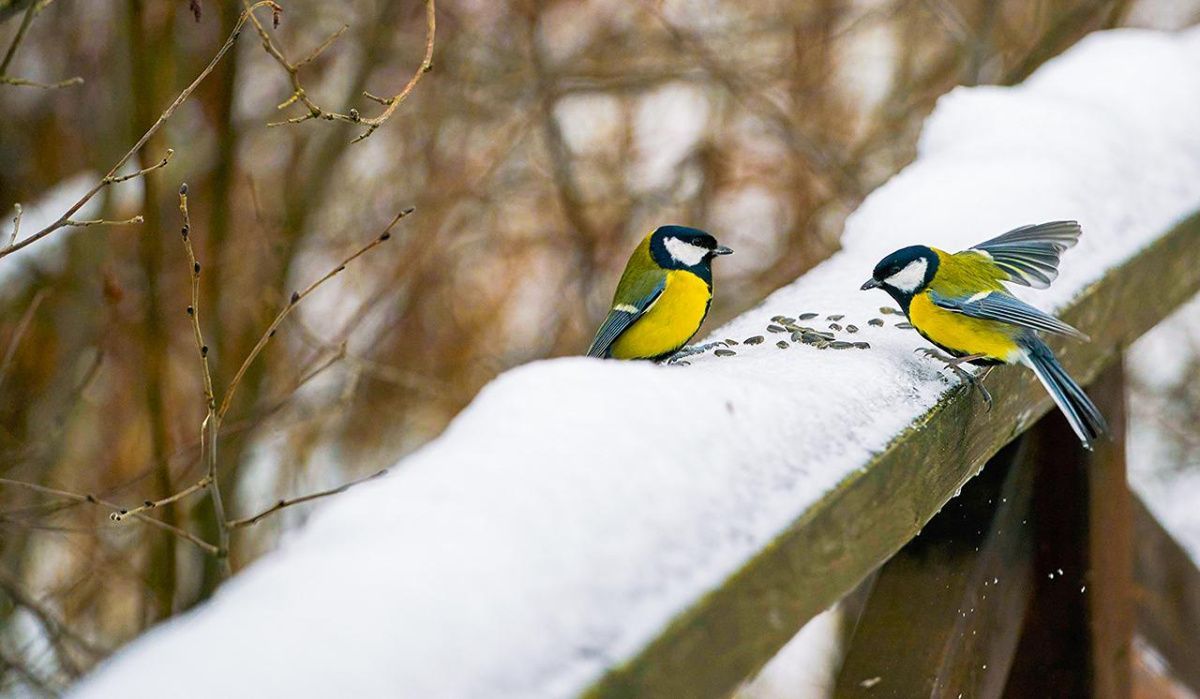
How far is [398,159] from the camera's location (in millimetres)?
6496

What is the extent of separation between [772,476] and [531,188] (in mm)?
5564

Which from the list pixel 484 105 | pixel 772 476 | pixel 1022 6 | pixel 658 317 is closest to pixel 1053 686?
pixel 658 317

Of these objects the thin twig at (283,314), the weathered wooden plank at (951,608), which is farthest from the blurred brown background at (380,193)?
the weathered wooden plank at (951,608)

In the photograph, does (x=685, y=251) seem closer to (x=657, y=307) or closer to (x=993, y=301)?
(x=657, y=307)

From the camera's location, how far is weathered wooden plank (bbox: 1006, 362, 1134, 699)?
2.20 m

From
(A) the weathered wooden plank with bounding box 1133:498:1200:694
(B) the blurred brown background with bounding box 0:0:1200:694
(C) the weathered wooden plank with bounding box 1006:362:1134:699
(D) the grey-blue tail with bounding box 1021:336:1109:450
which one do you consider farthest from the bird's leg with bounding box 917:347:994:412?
(B) the blurred brown background with bounding box 0:0:1200:694

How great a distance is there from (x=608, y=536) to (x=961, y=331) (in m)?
1.14

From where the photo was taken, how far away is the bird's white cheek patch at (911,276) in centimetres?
210

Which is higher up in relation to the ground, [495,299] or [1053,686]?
[495,299]

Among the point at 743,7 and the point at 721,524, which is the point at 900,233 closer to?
the point at 721,524

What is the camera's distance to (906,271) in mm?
2115

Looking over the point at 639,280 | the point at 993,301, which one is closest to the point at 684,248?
the point at 639,280

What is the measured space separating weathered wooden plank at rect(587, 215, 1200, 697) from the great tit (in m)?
0.81

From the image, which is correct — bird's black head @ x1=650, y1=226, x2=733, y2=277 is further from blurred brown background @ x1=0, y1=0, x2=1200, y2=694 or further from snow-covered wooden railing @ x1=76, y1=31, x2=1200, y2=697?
blurred brown background @ x1=0, y1=0, x2=1200, y2=694
